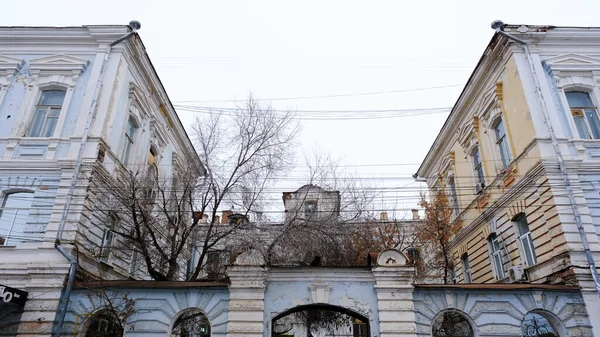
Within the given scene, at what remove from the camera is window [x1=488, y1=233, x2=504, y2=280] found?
15.5 m

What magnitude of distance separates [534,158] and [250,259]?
924 centimetres

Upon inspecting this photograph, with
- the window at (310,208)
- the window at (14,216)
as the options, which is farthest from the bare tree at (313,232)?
the window at (14,216)

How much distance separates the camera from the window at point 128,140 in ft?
50.0

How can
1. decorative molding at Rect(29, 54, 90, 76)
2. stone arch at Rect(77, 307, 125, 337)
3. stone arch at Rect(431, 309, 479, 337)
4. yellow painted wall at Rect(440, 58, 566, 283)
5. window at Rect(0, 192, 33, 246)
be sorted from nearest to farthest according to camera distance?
1. stone arch at Rect(77, 307, 125, 337)
2. window at Rect(0, 192, 33, 246)
3. yellow painted wall at Rect(440, 58, 566, 283)
4. stone arch at Rect(431, 309, 479, 337)
5. decorative molding at Rect(29, 54, 90, 76)

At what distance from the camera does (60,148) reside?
42.4 ft

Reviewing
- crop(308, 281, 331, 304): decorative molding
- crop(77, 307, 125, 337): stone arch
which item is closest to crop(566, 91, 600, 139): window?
crop(308, 281, 331, 304): decorative molding

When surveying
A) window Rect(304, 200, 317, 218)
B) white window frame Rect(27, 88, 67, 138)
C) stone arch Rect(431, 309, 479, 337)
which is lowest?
stone arch Rect(431, 309, 479, 337)

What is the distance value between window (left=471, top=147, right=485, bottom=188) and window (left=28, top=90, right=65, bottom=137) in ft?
54.0

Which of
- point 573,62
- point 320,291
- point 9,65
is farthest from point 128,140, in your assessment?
point 573,62

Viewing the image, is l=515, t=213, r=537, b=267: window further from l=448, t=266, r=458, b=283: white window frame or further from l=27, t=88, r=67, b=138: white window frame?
l=27, t=88, r=67, b=138: white window frame

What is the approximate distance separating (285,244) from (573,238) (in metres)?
8.39

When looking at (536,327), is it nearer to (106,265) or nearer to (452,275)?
(452,275)

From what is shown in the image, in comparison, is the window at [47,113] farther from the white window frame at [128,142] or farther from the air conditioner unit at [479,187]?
the air conditioner unit at [479,187]

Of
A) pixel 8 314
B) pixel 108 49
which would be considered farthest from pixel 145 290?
pixel 108 49
